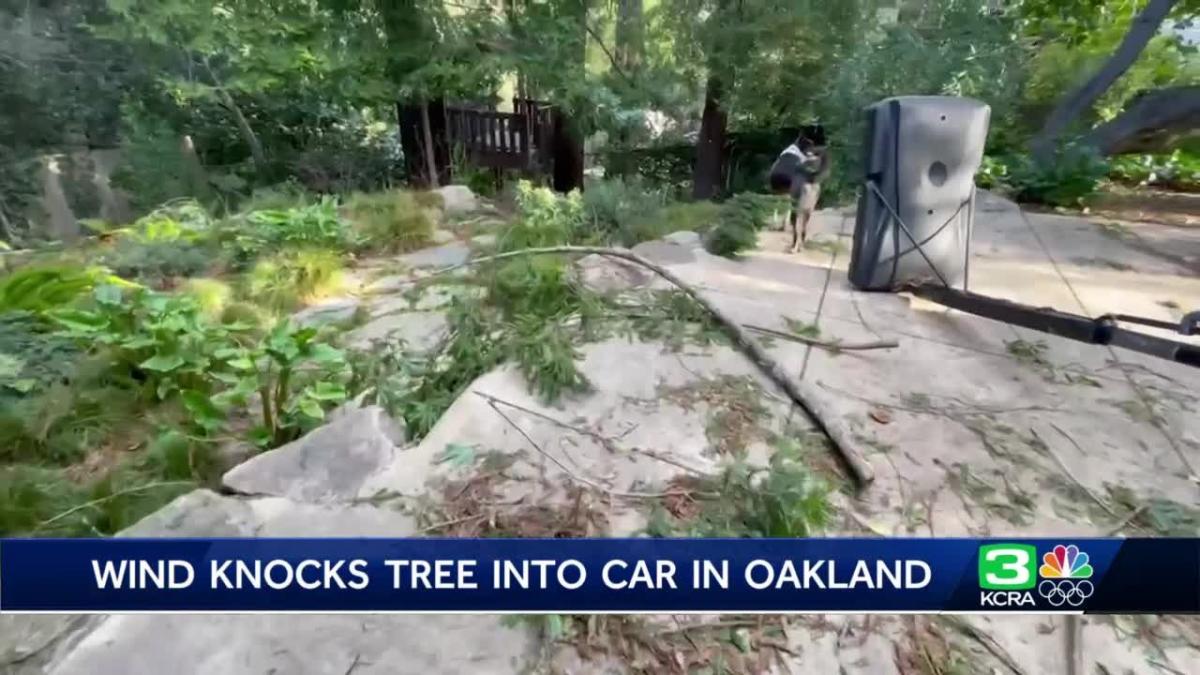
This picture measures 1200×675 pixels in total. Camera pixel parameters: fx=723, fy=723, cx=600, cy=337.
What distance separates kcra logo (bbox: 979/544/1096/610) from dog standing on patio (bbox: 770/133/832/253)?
3198mm

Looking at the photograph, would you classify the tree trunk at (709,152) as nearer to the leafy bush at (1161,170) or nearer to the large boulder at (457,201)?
the large boulder at (457,201)

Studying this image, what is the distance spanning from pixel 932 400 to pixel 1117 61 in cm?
633

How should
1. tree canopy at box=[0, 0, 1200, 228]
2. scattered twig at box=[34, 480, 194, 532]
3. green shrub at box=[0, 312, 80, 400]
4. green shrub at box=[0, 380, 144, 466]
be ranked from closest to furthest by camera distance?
scattered twig at box=[34, 480, 194, 532], green shrub at box=[0, 380, 144, 466], green shrub at box=[0, 312, 80, 400], tree canopy at box=[0, 0, 1200, 228]

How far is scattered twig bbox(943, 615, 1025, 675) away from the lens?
160cm

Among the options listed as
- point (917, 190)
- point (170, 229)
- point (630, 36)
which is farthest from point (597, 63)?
point (917, 190)

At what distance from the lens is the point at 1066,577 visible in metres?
1.71

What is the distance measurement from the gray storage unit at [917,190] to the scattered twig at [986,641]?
2.36 metres

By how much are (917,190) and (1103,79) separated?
195 inches

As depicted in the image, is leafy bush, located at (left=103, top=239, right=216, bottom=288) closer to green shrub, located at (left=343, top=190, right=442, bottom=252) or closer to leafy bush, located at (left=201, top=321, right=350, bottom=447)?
green shrub, located at (left=343, top=190, right=442, bottom=252)

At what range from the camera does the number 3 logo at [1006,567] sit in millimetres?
1673

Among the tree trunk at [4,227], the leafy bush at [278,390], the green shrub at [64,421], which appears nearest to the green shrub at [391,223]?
the green shrub at [64,421]

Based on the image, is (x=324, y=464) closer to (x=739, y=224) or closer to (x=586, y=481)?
(x=586, y=481)

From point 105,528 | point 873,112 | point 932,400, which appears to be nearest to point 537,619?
point 105,528

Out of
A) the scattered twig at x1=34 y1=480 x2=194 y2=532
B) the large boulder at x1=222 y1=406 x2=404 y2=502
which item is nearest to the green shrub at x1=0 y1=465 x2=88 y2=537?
the scattered twig at x1=34 y1=480 x2=194 y2=532
